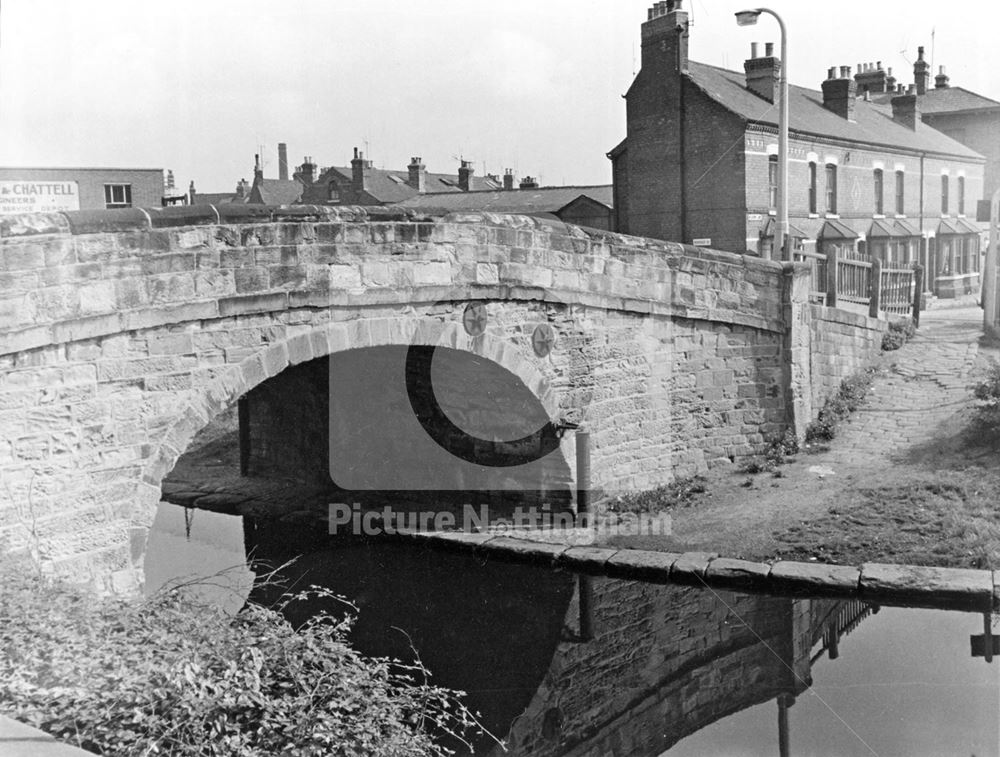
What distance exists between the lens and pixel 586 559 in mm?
10516

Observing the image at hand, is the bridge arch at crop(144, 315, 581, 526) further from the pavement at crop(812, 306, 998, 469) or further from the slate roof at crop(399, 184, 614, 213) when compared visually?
the slate roof at crop(399, 184, 614, 213)

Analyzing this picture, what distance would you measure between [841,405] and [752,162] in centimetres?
1128

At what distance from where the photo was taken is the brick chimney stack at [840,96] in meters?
27.5

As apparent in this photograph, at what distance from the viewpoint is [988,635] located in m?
8.38

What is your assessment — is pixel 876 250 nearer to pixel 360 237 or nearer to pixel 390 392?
pixel 390 392

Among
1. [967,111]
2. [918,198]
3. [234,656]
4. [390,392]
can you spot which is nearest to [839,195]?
[918,198]

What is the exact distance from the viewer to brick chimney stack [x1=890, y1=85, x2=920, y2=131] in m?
31.2

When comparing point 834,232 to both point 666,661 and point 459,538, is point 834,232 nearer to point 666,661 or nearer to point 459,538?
point 459,538

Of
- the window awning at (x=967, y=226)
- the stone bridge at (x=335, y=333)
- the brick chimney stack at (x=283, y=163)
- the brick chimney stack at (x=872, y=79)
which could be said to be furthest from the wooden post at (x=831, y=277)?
the brick chimney stack at (x=283, y=163)

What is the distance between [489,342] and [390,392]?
2891mm

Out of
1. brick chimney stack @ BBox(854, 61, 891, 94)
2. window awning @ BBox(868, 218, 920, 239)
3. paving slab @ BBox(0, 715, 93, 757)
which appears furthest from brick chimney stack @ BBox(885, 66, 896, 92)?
paving slab @ BBox(0, 715, 93, 757)

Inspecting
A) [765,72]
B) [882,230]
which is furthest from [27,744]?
[882,230]

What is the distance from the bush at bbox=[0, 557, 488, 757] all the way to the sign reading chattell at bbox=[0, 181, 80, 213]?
15.3m

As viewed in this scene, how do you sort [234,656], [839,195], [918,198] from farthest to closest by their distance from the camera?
[918,198]
[839,195]
[234,656]
